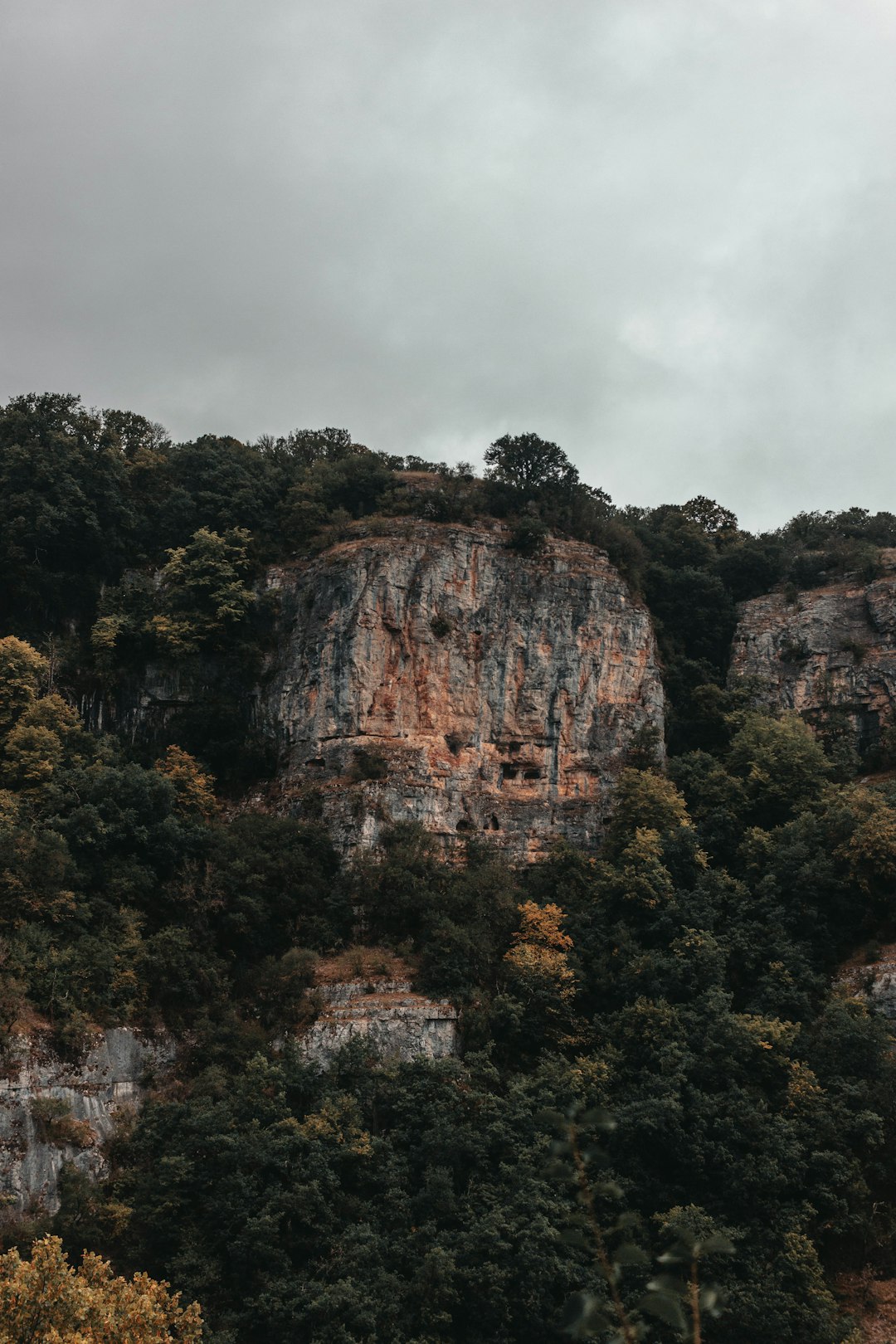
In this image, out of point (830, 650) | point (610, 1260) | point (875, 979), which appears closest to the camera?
point (610, 1260)

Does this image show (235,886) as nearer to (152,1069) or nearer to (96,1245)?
(152,1069)

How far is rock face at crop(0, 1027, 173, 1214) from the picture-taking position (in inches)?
934

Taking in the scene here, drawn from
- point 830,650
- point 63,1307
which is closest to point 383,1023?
point 63,1307

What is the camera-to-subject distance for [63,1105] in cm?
2480

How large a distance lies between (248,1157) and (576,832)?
17583mm

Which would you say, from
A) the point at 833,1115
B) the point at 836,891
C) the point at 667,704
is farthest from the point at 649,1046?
the point at 667,704

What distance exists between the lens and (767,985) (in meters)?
30.0

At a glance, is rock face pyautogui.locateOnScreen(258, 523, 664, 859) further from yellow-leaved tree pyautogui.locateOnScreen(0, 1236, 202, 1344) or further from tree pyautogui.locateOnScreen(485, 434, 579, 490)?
yellow-leaved tree pyautogui.locateOnScreen(0, 1236, 202, 1344)

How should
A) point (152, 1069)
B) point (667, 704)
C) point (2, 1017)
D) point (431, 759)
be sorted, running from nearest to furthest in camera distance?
1. point (2, 1017)
2. point (152, 1069)
3. point (431, 759)
4. point (667, 704)

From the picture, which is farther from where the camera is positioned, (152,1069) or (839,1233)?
(152,1069)

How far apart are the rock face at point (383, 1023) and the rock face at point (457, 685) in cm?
663

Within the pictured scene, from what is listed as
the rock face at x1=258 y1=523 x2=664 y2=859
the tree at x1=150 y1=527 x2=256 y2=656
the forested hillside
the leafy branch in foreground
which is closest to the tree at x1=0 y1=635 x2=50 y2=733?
the forested hillside

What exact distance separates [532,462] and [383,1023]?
77.5 feet

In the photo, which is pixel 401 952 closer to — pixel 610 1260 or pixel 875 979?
pixel 875 979
